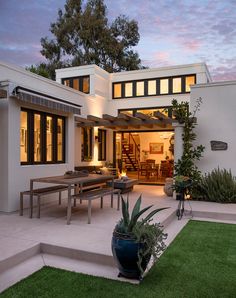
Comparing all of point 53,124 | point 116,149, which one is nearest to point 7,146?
point 53,124

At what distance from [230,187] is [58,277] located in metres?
6.66

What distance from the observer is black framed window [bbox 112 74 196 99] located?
45.5ft

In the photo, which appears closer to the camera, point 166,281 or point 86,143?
point 166,281

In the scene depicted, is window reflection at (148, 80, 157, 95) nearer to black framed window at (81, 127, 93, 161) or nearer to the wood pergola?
the wood pergola

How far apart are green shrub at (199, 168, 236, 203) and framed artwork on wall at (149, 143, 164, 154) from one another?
9.69 m

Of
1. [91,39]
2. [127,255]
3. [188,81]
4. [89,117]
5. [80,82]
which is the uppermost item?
[91,39]

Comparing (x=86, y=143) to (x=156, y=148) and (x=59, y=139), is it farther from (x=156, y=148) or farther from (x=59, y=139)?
(x=156, y=148)

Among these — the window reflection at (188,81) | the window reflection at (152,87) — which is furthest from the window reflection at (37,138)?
the window reflection at (188,81)

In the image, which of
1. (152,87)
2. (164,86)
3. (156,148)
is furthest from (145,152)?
(164,86)

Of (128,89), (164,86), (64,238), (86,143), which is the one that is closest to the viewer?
(64,238)

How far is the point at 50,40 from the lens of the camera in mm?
26594

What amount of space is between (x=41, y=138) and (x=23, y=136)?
28.2 inches

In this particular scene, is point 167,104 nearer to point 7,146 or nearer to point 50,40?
point 7,146

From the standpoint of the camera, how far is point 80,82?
1435 centimetres
